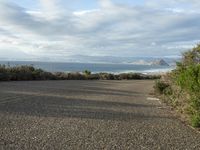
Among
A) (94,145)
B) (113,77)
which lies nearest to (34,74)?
(113,77)

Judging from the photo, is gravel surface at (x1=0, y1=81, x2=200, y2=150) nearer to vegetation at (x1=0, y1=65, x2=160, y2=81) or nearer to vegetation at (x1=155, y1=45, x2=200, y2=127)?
vegetation at (x1=155, y1=45, x2=200, y2=127)

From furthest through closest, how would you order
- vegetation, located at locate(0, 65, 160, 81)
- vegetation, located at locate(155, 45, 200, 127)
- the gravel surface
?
1. vegetation, located at locate(0, 65, 160, 81)
2. vegetation, located at locate(155, 45, 200, 127)
3. the gravel surface

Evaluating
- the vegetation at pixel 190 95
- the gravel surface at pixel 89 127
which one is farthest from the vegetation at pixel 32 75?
the vegetation at pixel 190 95

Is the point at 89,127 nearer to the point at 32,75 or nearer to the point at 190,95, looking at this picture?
the point at 190,95

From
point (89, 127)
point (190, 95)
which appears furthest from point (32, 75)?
point (89, 127)

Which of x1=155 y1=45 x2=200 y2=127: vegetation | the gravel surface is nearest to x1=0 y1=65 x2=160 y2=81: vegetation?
the gravel surface

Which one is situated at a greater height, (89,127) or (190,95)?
(190,95)

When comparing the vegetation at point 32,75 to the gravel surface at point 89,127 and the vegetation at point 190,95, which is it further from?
the vegetation at point 190,95

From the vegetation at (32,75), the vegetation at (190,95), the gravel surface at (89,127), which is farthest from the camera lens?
the vegetation at (32,75)

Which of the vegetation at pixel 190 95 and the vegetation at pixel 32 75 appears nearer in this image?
the vegetation at pixel 190 95

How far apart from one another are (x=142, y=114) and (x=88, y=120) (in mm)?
3042

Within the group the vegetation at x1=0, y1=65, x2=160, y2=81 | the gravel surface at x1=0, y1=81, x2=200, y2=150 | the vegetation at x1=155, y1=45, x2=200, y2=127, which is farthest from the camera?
the vegetation at x1=0, y1=65, x2=160, y2=81

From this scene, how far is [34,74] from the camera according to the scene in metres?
39.2

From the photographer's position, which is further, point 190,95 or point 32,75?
point 32,75
